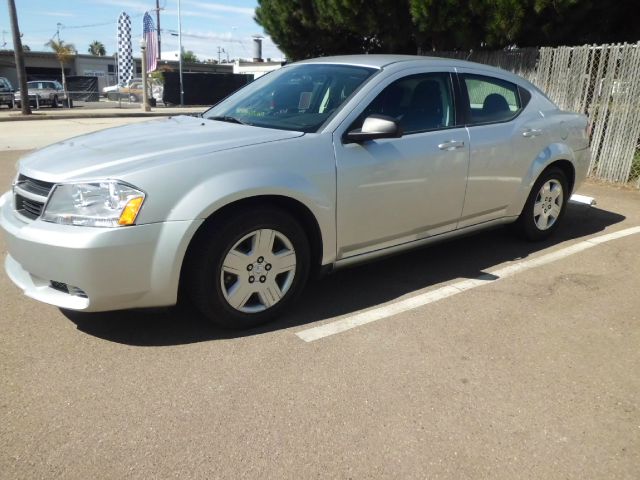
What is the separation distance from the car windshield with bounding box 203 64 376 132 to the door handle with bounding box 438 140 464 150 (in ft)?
2.38

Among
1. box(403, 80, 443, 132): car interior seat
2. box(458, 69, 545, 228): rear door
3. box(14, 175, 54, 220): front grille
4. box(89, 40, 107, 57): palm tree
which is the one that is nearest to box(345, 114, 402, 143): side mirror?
box(403, 80, 443, 132): car interior seat

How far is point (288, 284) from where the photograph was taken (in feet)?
11.3

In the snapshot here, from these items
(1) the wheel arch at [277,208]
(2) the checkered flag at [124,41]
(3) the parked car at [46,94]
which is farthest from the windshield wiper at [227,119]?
(2) the checkered flag at [124,41]

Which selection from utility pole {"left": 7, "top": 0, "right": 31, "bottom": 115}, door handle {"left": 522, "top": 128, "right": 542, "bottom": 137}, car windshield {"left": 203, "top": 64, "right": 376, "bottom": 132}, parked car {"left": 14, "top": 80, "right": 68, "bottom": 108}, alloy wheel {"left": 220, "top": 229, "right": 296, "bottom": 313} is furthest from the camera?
parked car {"left": 14, "top": 80, "right": 68, "bottom": 108}

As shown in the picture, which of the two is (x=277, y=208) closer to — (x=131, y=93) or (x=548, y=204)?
(x=548, y=204)

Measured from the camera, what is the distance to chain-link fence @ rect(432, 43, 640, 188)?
25.7ft

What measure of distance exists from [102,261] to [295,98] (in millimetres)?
1910

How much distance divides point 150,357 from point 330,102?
6.59ft

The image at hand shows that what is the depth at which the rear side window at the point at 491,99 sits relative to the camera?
14.4ft

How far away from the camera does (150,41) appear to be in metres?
29.7

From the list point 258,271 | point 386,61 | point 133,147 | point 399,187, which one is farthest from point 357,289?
point 133,147

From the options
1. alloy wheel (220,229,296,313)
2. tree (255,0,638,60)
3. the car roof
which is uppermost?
tree (255,0,638,60)

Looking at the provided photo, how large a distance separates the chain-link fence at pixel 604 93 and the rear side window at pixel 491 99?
4.03m

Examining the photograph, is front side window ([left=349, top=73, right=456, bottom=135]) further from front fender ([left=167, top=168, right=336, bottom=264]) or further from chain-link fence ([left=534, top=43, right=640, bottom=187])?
chain-link fence ([left=534, top=43, right=640, bottom=187])
